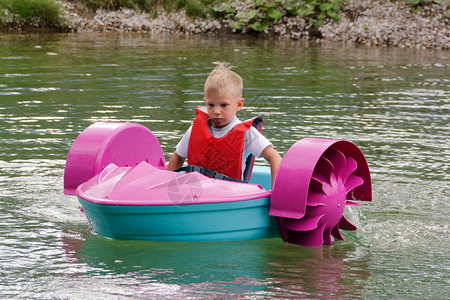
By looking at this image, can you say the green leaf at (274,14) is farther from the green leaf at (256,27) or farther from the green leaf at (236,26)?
the green leaf at (236,26)

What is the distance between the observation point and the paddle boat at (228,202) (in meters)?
4.11

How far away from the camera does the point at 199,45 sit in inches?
681

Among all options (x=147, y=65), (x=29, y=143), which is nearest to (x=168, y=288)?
(x=29, y=143)

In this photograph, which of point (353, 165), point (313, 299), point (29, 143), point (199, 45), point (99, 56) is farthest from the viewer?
point (199, 45)

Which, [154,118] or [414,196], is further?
[154,118]

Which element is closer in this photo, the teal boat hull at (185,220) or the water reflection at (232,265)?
the water reflection at (232,265)

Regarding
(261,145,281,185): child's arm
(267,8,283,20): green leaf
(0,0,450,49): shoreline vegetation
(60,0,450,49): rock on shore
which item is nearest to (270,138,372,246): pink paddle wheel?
(261,145,281,185): child's arm

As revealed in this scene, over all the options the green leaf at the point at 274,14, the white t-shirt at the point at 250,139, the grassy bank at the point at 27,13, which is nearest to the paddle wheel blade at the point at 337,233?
the white t-shirt at the point at 250,139

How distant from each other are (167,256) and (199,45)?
44.2ft

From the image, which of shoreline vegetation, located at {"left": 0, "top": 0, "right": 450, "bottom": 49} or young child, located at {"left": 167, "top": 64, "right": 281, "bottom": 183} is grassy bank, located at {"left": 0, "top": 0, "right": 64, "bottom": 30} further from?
young child, located at {"left": 167, "top": 64, "right": 281, "bottom": 183}

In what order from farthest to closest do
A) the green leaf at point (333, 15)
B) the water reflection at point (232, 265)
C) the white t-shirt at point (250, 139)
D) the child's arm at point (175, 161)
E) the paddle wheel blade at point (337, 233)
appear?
the green leaf at point (333, 15) < the child's arm at point (175, 161) < the white t-shirt at point (250, 139) < the paddle wheel blade at point (337, 233) < the water reflection at point (232, 265)

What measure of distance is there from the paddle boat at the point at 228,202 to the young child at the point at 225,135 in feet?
1.20

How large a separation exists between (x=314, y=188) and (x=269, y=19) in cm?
1696

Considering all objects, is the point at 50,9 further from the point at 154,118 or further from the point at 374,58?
the point at 154,118
